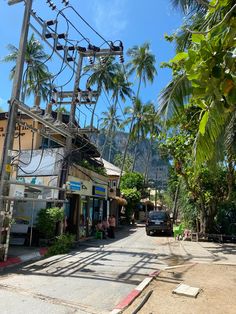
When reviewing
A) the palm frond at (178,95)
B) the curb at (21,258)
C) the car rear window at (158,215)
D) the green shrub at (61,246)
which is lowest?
the curb at (21,258)

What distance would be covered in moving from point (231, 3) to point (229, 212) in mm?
20803

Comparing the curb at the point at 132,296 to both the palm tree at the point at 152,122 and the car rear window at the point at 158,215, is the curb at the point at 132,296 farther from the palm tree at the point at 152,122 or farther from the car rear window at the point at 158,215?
the car rear window at the point at 158,215

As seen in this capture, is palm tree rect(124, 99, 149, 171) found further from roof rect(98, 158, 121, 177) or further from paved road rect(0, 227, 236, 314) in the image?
paved road rect(0, 227, 236, 314)

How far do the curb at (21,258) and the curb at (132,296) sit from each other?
4505 mm

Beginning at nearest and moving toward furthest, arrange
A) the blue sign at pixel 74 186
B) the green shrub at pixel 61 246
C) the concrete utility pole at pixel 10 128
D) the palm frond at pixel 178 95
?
the palm frond at pixel 178 95 < the concrete utility pole at pixel 10 128 < the green shrub at pixel 61 246 < the blue sign at pixel 74 186

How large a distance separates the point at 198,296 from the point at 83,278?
3355 millimetres

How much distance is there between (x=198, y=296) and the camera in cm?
762

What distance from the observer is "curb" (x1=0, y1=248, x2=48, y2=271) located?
1093cm

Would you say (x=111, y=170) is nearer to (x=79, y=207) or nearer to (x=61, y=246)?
(x=79, y=207)

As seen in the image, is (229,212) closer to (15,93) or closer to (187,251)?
(187,251)

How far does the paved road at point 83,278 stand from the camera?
22.8 ft

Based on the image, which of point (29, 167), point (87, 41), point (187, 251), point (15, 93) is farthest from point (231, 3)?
point (29, 167)

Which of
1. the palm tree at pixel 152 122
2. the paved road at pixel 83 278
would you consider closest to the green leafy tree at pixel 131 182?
the palm tree at pixel 152 122

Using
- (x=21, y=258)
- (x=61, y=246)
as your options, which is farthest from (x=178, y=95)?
(x=61, y=246)
